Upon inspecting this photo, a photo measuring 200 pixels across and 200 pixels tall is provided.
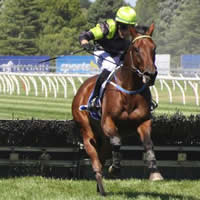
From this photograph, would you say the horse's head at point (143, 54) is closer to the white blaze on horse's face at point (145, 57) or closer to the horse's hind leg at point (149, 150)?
the white blaze on horse's face at point (145, 57)

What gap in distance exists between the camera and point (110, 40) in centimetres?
802

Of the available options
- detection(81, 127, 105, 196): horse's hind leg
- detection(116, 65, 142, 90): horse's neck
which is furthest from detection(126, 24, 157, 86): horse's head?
detection(81, 127, 105, 196): horse's hind leg

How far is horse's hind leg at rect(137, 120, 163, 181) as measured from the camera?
21.7 feet

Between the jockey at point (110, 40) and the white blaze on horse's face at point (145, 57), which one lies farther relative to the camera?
the jockey at point (110, 40)

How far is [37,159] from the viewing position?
9.54 meters

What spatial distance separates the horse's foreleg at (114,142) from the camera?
274 inches

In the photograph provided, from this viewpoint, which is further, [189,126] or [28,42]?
[28,42]

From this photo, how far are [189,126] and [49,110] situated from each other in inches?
391

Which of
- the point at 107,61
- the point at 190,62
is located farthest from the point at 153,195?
the point at 190,62

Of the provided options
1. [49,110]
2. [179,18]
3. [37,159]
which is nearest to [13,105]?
[49,110]

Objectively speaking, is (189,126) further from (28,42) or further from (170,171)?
(28,42)

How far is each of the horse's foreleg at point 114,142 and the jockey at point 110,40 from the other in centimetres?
69

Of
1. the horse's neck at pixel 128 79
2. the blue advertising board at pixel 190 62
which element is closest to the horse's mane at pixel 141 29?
the horse's neck at pixel 128 79

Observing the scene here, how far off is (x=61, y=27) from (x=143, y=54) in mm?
62596
